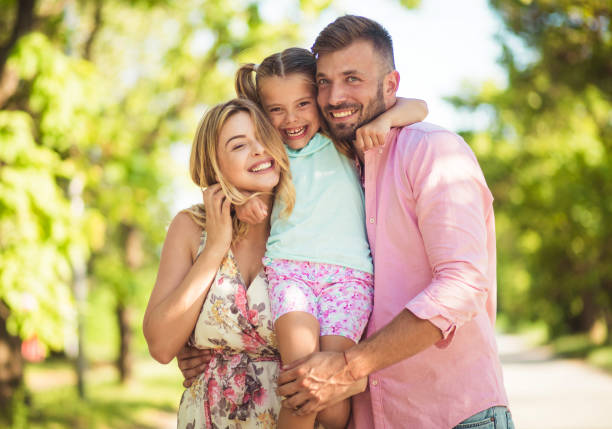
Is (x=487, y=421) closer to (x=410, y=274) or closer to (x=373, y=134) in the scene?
(x=410, y=274)

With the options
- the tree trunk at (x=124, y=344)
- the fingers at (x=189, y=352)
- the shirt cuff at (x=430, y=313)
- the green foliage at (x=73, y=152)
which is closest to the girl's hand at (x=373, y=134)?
the shirt cuff at (x=430, y=313)

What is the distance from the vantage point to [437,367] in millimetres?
2666

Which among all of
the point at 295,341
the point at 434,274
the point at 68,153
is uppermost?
the point at 68,153

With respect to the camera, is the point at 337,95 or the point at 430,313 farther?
the point at 337,95

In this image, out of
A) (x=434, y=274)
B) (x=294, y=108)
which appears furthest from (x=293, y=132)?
(x=434, y=274)

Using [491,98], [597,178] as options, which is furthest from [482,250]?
[491,98]

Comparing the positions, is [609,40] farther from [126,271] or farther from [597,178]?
[126,271]

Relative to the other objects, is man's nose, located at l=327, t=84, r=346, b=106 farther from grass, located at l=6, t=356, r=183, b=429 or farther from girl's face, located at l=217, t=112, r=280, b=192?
grass, located at l=6, t=356, r=183, b=429

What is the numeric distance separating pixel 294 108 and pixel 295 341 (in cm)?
124

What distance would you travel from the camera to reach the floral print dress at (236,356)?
9.21 ft

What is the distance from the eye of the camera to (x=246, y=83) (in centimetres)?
341

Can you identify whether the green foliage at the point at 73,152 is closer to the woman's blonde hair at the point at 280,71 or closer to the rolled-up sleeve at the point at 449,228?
the woman's blonde hair at the point at 280,71

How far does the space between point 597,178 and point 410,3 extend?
13.8 m

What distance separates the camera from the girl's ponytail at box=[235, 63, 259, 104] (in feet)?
11.1
